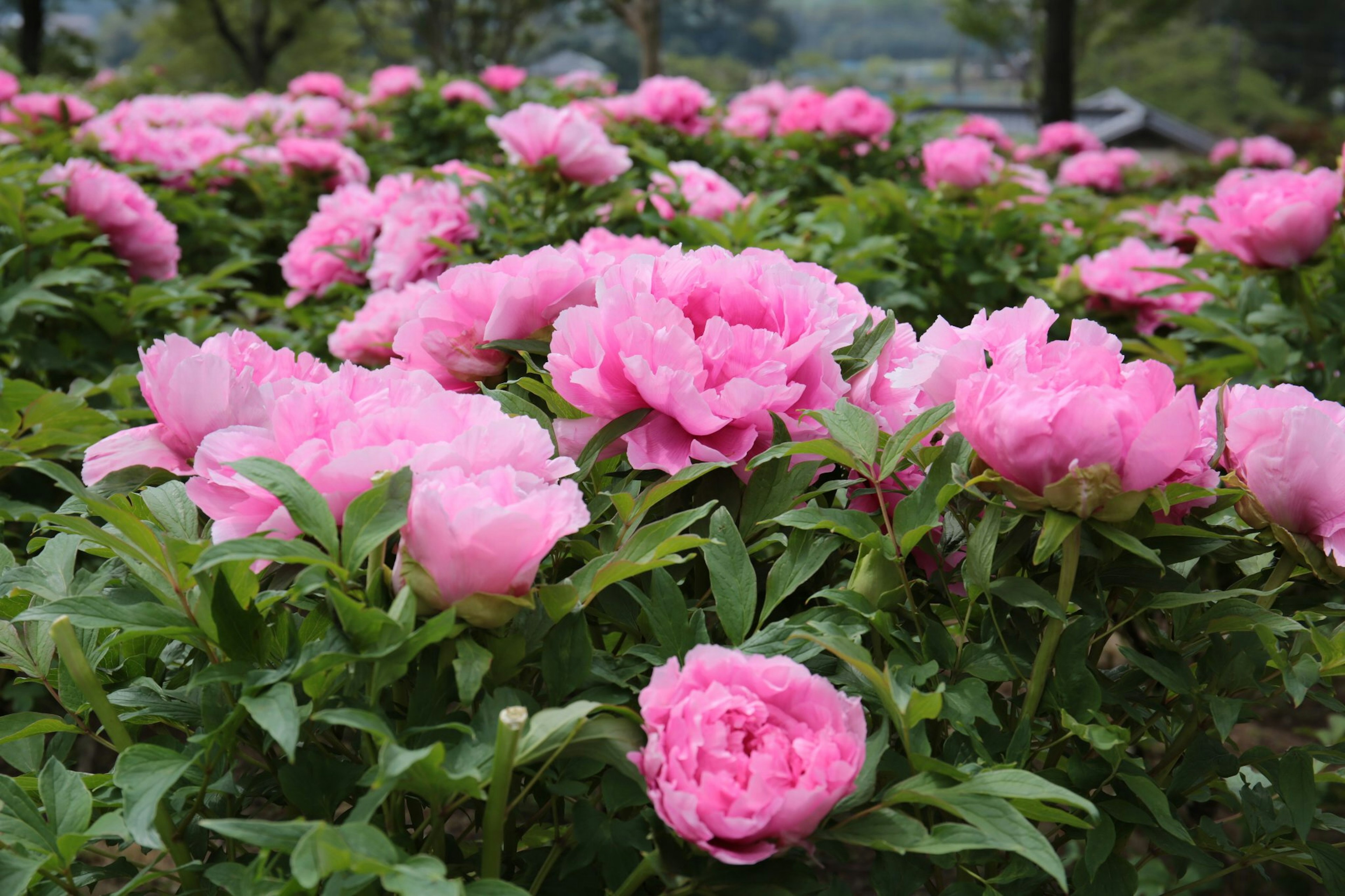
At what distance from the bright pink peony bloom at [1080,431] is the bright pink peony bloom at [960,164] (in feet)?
8.04

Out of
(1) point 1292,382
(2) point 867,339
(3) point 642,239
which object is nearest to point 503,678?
(2) point 867,339

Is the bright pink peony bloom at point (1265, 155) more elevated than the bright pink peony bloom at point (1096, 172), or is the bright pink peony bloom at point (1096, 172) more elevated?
the bright pink peony bloom at point (1096, 172)

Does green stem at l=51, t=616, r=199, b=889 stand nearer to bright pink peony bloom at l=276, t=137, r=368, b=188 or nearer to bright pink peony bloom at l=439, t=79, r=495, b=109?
bright pink peony bloom at l=276, t=137, r=368, b=188

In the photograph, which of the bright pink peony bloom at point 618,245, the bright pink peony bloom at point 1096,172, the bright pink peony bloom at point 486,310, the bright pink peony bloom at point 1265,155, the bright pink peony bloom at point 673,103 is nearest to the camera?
the bright pink peony bloom at point 486,310

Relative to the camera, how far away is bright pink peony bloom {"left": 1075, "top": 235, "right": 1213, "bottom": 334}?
261cm

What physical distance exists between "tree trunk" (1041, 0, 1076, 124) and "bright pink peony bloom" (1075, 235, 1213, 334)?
11.2 metres

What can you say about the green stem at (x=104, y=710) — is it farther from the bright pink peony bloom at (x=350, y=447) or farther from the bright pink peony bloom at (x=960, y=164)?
the bright pink peony bloom at (x=960, y=164)

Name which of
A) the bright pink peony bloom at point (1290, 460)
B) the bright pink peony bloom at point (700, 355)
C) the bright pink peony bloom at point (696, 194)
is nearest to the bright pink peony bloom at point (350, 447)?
the bright pink peony bloom at point (700, 355)

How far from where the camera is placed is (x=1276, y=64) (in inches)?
2007

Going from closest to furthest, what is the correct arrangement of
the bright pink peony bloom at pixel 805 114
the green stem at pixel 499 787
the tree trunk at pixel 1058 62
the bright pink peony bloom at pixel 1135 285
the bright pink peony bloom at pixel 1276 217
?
the green stem at pixel 499 787
the bright pink peony bloom at pixel 1276 217
the bright pink peony bloom at pixel 1135 285
the bright pink peony bloom at pixel 805 114
the tree trunk at pixel 1058 62

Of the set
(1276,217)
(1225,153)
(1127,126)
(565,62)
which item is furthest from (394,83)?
(565,62)

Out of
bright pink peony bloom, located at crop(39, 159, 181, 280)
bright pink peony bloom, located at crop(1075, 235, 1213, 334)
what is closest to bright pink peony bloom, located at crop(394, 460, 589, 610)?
bright pink peony bloom, located at crop(39, 159, 181, 280)

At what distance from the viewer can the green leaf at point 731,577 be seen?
0.93 meters

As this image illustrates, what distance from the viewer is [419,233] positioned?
7.55ft
